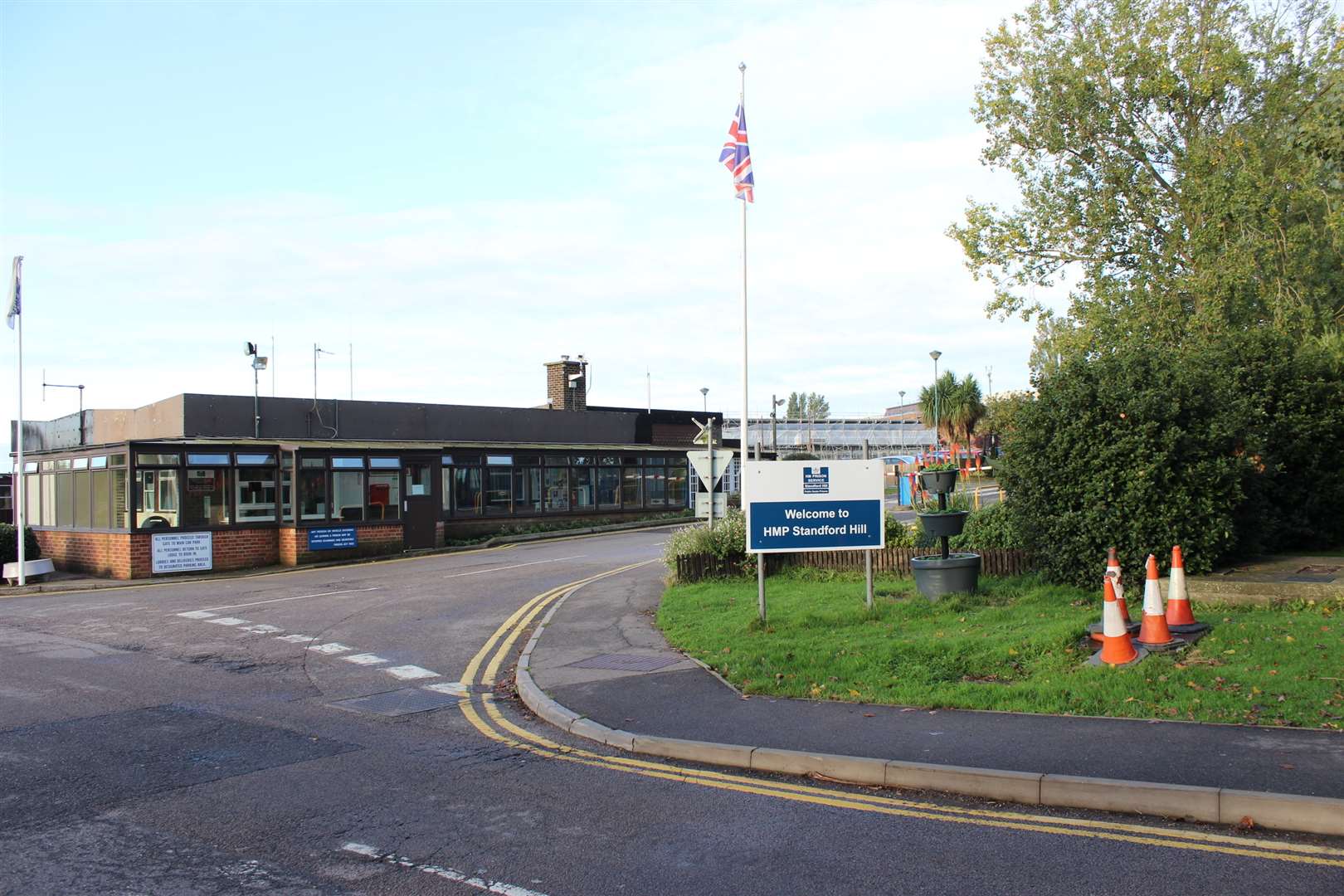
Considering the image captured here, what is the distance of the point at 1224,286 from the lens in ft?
63.3

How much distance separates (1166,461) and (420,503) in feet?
71.9

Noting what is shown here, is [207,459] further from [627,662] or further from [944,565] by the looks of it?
[944,565]

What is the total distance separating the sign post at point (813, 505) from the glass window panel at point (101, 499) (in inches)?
737

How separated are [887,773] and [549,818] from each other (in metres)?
2.20

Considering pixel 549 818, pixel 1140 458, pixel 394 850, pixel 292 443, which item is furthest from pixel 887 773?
pixel 292 443

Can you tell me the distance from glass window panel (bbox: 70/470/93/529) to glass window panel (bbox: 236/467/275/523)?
3617 mm

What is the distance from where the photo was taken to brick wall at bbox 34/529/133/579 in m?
23.3

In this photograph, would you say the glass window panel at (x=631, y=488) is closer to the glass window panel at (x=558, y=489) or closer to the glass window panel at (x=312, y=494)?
the glass window panel at (x=558, y=489)

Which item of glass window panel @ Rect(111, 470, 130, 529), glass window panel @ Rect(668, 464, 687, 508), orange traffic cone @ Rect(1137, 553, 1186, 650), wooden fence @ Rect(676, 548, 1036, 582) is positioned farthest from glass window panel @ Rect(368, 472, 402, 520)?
orange traffic cone @ Rect(1137, 553, 1186, 650)

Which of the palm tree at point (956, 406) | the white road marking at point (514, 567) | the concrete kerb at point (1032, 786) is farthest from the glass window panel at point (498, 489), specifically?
the palm tree at point (956, 406)

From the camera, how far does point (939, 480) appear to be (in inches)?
511

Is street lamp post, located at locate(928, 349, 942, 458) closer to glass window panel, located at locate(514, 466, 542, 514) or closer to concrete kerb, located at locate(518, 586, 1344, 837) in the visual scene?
glass window panel, located at locate(514, 466, 542, 514)

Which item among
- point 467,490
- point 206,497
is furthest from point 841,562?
point 467,490

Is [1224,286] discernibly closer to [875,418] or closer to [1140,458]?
[1140,458]
